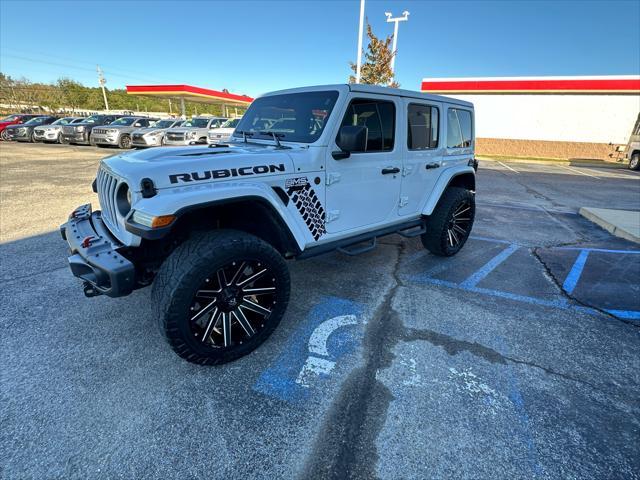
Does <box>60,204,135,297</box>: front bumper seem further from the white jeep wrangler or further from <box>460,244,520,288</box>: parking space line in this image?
<box>460,244,520,288</box>: parking space line

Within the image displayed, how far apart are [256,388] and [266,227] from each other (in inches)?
46.9

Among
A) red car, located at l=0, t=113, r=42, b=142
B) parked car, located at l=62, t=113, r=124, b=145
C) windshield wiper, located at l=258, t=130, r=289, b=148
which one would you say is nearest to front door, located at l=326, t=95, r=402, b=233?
windshield wiper, located at l=258, t=130, r=289, b=148

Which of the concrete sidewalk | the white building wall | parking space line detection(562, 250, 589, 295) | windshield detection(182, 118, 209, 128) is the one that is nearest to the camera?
parking space line detection(562, 250, 589, 295)

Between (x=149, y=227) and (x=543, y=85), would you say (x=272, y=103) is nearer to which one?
(x=149, y=227)

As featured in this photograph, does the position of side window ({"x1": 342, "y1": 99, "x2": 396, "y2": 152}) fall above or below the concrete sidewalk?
above

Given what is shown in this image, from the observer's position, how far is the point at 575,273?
4309 millimetres

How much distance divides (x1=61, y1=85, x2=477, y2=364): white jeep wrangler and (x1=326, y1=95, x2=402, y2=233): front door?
13 millimetres

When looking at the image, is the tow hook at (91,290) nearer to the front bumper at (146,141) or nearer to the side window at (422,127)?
the side window at (422,127)

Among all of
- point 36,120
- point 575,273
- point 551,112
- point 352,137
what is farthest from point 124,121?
point 551,112

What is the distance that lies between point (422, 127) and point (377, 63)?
742 inches

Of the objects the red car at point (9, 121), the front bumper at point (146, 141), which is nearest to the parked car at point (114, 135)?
the front bumper at point (146, 141)

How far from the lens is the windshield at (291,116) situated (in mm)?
3010

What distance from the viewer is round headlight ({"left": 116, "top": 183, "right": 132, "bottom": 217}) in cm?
245

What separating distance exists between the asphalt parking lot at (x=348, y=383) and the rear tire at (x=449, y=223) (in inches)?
15.4
